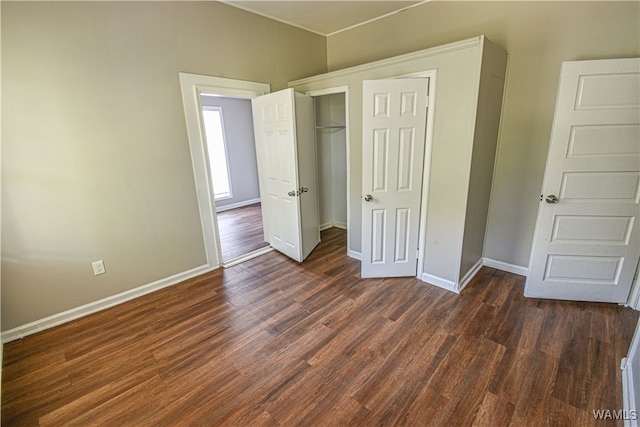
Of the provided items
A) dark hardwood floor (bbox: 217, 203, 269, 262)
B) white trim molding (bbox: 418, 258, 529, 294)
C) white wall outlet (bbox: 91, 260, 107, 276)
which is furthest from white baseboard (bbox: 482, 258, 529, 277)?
white wall outlet (bbox: 91, 260, 107, 276)

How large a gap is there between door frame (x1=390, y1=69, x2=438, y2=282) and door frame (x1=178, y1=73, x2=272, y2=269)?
1686 mm

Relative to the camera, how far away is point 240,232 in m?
4.62

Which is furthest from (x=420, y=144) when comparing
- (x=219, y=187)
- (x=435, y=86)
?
(x=219, y=187)

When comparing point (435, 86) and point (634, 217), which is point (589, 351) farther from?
point (435, 86)

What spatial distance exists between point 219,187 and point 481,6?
5303 millimetres

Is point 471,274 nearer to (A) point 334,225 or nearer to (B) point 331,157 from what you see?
(A) point 334,225

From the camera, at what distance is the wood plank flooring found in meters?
1.62

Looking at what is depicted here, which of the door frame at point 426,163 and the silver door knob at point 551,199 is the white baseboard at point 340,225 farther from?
the silver door knob at point 551,199

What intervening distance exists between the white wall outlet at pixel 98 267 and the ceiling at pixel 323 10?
282cm

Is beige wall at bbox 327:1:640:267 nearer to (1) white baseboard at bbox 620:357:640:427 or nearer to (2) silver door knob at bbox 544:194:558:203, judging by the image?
(2) silver door knob at bbox 544:194:558:203

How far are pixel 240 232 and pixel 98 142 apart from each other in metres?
2.48

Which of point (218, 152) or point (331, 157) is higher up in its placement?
point (218, 152)

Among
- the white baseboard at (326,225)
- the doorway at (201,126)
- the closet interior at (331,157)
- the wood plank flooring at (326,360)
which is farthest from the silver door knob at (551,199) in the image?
the white baseboard at (326,225)

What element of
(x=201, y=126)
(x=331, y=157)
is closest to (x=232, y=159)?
(x=331, y=157)
